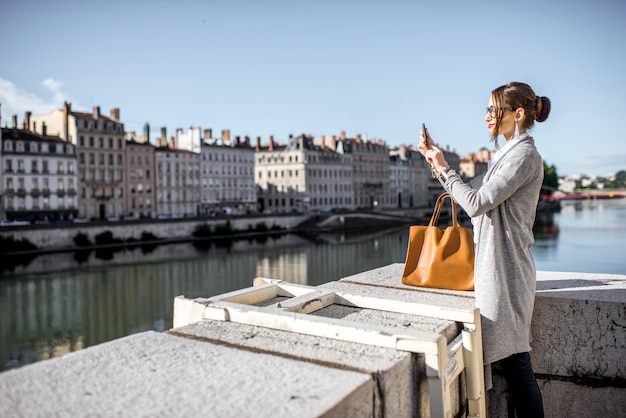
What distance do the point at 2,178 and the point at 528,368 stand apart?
42397 millimetres

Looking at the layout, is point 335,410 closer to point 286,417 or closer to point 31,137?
point 286,417

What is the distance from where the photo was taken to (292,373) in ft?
4.62

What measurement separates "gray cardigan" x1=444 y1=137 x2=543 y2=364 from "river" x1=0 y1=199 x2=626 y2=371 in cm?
1361

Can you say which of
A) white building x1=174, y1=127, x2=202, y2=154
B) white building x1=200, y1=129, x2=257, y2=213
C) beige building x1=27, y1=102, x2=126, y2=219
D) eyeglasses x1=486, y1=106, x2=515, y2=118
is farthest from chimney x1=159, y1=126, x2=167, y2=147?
eyeglasses x1=486, y1=106, x2=515, y2=118

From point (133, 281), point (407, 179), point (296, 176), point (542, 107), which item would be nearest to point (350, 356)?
point (542, 107)

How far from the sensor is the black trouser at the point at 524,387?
210 cm

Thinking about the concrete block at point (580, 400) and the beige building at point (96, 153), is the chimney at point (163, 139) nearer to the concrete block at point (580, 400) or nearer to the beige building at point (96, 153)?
the beige building at point (96, 153)

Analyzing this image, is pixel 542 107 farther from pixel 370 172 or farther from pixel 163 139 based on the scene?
pixel 370 172

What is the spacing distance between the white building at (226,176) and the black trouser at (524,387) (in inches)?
2038

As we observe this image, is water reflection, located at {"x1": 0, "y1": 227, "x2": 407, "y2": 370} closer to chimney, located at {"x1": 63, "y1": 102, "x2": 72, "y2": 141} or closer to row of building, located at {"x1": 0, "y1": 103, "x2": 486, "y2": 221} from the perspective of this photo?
row of building, located at {"x1": 0, "y1": 103, "x2": 486, "y2": 221}

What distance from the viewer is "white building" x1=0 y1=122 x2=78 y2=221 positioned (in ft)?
129

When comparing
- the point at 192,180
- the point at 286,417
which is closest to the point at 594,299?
the point at 286,417

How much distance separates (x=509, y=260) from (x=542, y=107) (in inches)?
25.1

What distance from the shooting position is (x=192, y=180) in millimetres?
52094
